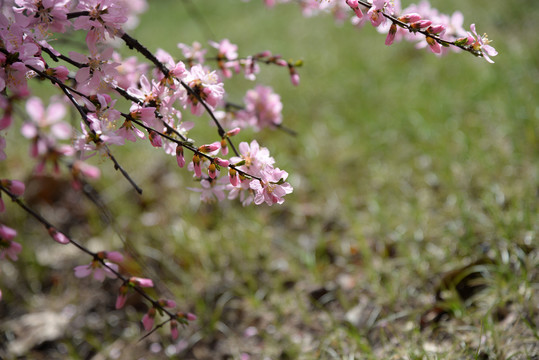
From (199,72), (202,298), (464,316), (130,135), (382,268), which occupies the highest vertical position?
(199,72)

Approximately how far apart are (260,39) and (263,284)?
467cm

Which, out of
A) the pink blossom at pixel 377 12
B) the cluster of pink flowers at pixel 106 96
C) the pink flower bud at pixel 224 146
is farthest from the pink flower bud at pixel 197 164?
the pink blossom at pixel 377 12

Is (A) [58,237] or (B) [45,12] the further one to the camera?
(A) [58,237]

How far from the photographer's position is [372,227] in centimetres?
215

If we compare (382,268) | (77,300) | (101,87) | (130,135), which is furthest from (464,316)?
(77,300)

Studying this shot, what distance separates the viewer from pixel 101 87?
104cm

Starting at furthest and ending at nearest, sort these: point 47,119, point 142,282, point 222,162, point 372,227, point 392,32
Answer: point 372,227
point 142,282
point 392,32
point 222,162
point 47,119

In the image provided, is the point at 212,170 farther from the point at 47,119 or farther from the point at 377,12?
the point at 377,12

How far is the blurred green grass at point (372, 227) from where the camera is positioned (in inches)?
62.6

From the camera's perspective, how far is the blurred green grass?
1590 millimetres

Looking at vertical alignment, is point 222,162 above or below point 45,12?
below

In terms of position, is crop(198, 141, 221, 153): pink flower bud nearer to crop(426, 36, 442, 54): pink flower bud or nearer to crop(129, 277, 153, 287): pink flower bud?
crop(129, 277, 153, 287): pink flower bud

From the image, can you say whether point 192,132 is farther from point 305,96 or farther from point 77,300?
point 77,300

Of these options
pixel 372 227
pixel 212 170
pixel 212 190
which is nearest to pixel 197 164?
pixel 212 170
